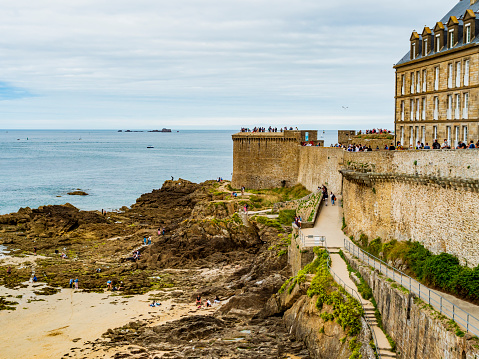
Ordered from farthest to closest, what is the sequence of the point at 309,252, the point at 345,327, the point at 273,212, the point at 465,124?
1. the point at 273,212
2. the point at 309,252
3. the point at 465,124
4. the point at 345,327

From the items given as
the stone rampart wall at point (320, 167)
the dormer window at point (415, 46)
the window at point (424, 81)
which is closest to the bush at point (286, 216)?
the stone rampart wall at point (320, 167)

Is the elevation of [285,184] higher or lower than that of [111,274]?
higher

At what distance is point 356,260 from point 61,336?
13.6 metres

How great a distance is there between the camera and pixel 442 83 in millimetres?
25453

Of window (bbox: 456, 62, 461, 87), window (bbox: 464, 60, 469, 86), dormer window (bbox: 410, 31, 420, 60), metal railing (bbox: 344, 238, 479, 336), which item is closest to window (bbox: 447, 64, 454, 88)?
window (bbox: 456, 62, 461, 87)

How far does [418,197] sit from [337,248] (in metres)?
5.81

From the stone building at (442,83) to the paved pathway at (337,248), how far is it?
5869mm

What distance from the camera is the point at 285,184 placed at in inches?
1945

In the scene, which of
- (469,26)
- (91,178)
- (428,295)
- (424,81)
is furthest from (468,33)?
(91,178)

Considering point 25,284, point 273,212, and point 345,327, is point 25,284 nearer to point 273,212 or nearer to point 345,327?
point 273,212

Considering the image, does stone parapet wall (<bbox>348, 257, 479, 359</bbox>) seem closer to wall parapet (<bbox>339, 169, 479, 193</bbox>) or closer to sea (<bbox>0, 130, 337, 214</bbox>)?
wall parapet (<bbox>339, 169, 479, 193</bbox>)

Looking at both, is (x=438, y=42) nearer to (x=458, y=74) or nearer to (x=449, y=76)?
(x=449, y=76)

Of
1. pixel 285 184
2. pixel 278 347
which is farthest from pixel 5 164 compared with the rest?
pixel 278 347

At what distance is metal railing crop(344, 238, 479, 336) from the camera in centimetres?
1359
